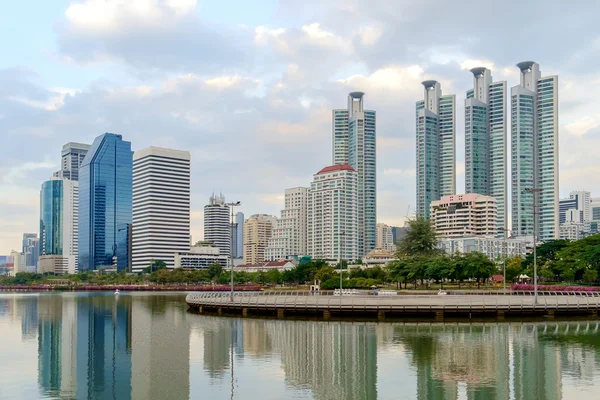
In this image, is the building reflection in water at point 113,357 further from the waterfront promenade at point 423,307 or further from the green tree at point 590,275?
the green tree at point 590,275

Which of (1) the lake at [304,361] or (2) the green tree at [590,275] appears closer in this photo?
(1) the lake at [304,361]

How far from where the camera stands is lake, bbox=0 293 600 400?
1299 inches

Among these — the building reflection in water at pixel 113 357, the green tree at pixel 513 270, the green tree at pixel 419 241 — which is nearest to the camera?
the building reflection in water at pixel 113 357

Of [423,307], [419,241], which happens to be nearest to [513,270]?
[419,241]

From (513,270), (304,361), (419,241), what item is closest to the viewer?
(304,361)

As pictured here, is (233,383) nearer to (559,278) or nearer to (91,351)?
(91,351)

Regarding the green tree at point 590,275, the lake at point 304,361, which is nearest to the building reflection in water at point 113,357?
the lake at point 304,361

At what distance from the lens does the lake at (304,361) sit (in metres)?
33.0

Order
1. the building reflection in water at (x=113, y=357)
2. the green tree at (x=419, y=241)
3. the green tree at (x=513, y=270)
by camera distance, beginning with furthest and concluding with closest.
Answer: the green tree at (x=513, y=270)
the green tree at (x=419, y=241)
the building reflection in water at (x=113, y=357)

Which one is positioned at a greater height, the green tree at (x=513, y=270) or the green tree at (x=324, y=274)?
the green tree at (x=513, y=270)

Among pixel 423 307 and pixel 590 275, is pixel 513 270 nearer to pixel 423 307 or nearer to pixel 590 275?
pixel 590 275

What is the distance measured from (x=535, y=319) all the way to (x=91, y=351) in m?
43.9


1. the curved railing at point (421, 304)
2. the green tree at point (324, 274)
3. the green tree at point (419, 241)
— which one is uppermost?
the green tree at point (419, 241)

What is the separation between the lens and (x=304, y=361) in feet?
136
